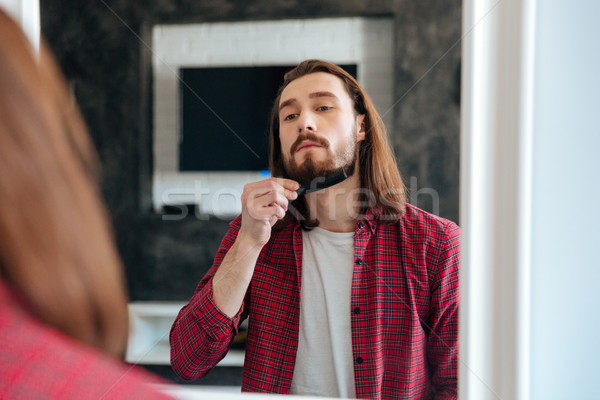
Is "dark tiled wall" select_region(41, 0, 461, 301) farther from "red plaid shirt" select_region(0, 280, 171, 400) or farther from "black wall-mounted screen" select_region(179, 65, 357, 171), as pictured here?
"red plaid shirt" select_region(0, 280, 171, 400)

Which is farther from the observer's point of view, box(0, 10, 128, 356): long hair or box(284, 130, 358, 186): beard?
box(284, 130, 358, 186): beard

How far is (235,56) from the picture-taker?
24.0 inches

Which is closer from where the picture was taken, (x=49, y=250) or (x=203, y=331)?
(x=49, y=250)

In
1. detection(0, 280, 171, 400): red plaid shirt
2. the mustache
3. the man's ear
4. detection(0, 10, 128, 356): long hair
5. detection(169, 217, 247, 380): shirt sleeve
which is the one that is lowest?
detection(169, 217, 247, 380): shirt sleeve

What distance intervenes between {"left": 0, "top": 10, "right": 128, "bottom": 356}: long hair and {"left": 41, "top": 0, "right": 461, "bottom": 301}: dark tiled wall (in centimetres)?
35

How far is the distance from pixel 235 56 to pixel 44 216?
43 cm

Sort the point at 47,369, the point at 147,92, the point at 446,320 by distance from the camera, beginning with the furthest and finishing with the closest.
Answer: the point at 147,92 → the point at 446,320 → the point at 47,369

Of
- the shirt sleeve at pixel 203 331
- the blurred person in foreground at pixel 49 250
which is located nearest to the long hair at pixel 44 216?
the blurred person in foreground at pixel 49 250

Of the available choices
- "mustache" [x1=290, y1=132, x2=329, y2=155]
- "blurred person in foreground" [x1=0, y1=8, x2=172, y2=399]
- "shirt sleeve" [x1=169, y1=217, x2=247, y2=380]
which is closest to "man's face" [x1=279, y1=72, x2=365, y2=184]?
"mustache" [x1=290, y1=132, x2=329, y2=155]

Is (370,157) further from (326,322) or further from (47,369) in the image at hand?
(47,369)

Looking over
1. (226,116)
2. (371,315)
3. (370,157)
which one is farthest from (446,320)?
(226,116)

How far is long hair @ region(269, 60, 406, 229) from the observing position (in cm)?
57

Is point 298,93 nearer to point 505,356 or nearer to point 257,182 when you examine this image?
point 257,182

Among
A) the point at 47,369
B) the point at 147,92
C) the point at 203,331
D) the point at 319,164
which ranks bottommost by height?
the point at 203,331
